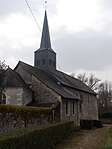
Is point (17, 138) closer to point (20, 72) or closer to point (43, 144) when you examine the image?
point (43, 144)

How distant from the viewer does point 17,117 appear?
13.6 metres

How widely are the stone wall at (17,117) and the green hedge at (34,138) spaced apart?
6.12ft

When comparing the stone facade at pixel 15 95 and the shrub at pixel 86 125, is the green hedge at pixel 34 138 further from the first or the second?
the shrub at pixel 86 125

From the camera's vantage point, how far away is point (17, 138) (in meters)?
7.63

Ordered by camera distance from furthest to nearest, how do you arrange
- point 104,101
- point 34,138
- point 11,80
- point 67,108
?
point 104,101 < point 67,108 < point 11,80 < point 34,138

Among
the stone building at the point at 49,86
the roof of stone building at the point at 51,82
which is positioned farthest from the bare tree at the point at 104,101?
the roof of stone building at the point at 51,82

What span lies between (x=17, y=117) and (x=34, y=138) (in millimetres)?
4345

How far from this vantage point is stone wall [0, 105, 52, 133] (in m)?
12.5

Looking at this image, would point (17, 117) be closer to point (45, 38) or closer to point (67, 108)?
point (67, 108)

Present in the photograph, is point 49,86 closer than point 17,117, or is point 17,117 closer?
point 17,117

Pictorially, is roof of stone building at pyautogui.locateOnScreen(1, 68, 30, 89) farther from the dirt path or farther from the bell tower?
the bell tower

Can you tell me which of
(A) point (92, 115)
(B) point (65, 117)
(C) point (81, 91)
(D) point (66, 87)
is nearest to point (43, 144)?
(B) point (65, 117)

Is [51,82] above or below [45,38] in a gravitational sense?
below

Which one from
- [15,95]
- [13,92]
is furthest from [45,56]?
[15,95]
